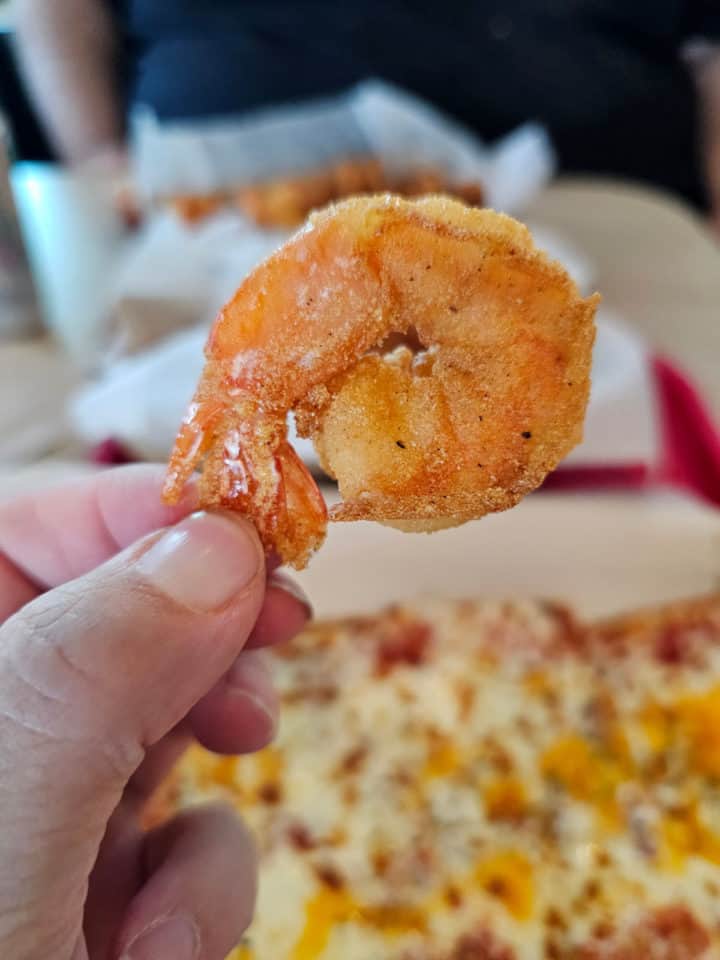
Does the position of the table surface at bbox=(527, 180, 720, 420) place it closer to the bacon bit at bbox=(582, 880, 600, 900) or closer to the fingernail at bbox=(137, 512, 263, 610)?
the bacon bit at bbox=(582, 880, 600, 900)

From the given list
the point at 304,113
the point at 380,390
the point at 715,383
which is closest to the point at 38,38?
the point at 304,113

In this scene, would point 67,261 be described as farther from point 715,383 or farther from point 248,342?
point 248,342

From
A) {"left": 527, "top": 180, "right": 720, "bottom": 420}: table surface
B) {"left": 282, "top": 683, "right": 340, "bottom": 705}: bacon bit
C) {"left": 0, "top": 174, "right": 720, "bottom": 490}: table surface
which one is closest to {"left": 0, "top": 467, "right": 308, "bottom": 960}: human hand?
{"left": 282, "top": 683, "right": 340, "bottom": 705}: bacon bit

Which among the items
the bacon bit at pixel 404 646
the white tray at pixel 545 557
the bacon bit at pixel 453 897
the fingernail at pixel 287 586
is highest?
the fingernail at pixel 287 586

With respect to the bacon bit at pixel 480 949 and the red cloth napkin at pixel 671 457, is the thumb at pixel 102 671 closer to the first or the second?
the bacon bit at pixel 480 949

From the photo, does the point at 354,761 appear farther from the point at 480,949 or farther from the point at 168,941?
the point at 168,941

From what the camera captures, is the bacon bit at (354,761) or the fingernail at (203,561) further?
the bacon bit at (354,761)

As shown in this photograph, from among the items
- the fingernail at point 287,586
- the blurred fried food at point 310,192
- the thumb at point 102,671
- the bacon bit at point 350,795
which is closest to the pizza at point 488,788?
the bacon bit at point 350,795
